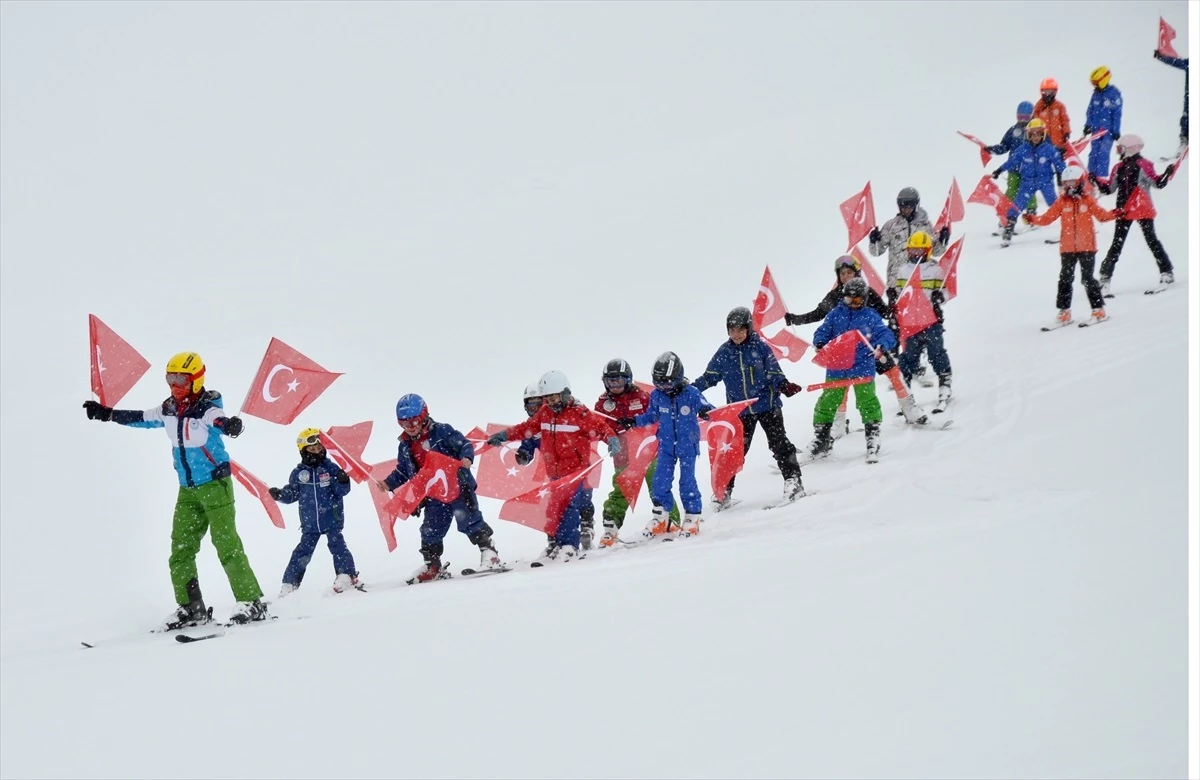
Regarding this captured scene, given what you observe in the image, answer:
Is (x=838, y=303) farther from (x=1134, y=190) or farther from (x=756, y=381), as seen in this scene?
(x=1134, y=190)

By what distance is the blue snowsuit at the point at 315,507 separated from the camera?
10141 mm

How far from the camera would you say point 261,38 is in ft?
164

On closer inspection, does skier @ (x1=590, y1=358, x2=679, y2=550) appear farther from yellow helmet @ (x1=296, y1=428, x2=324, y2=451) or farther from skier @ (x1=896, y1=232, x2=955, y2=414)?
skier @ (x1=896, y1=232, x2=955, y2=414)

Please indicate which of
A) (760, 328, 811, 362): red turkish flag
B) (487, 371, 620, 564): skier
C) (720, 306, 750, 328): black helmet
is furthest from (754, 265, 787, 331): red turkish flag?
(487, 371, 620, 564): skier

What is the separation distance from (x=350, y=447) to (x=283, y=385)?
738 millimetres

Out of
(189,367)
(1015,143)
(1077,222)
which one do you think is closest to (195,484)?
(189,367)

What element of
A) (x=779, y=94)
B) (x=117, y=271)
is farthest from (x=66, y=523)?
(x=779, y=94)

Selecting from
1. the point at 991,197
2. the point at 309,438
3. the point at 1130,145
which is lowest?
the point at 309,438

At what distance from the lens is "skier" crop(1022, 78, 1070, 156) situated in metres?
17.5

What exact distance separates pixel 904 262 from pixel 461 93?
34.6 metres

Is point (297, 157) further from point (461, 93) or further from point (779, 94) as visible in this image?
point (779, 94)

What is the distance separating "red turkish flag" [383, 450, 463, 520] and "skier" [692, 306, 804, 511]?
2.31m

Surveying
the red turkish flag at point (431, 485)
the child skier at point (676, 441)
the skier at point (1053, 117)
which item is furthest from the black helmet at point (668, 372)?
the skier at point (1053, 117)

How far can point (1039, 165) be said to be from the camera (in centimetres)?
1717
